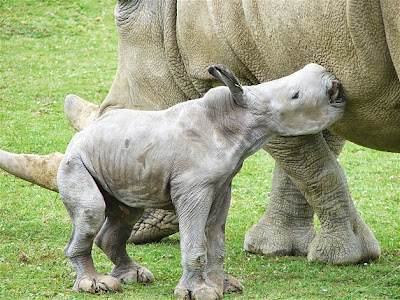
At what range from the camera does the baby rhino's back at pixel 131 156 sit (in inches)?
237

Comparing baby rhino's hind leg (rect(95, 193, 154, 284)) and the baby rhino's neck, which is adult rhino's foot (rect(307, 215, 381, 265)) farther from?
the baby rhino's neck

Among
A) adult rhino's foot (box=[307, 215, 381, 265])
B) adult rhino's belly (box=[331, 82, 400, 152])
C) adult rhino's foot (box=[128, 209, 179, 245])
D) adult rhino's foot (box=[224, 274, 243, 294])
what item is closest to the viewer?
adult rhino's belly (box=[331, 82, 400, 152])

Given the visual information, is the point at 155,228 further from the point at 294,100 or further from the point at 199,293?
the point at 294,100

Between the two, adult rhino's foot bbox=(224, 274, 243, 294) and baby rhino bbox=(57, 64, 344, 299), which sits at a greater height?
baby rhino bbox=(57, 64, 344, 299)

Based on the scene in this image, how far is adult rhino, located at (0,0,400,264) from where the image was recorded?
19.5 feet

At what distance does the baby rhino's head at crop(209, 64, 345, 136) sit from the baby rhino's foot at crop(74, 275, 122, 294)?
135 centimetres

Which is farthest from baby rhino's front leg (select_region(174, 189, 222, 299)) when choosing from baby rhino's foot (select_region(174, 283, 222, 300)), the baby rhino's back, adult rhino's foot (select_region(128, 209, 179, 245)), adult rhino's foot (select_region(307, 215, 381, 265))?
adult rhino's foot (select_region(128, 209, 179, 245))

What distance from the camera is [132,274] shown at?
6.56 meters

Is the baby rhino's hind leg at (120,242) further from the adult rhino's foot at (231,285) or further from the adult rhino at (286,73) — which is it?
the adult rhino at (286,73)

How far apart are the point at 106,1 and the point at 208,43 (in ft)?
39.8

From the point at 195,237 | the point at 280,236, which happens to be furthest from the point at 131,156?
the point at 280,236

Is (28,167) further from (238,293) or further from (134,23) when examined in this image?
(238,293)

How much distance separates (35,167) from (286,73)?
2228 millimetres

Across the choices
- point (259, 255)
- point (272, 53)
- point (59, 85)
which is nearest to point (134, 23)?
point (272, 53)
